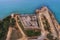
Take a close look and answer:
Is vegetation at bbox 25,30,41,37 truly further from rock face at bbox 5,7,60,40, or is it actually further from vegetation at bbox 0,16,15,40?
vegetation at bbox 0,16,15,40

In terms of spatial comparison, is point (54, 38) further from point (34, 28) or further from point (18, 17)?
point (18, 17)

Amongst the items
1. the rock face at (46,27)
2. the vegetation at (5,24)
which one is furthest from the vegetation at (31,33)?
the vegetation at (5,24)

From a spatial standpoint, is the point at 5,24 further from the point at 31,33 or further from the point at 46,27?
the point at 46,27

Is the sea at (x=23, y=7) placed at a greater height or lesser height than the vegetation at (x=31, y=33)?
greater

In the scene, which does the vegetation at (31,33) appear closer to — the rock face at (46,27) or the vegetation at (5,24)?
the rock face at (46,27)
